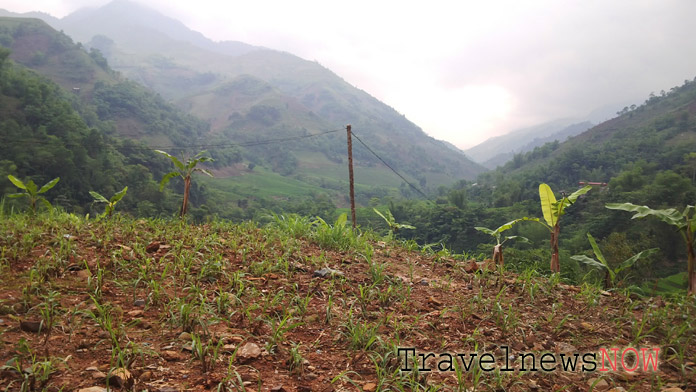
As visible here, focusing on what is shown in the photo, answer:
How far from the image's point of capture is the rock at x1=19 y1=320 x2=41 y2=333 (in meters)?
2.57

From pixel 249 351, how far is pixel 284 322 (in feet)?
1.10

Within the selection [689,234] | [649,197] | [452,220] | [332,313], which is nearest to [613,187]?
[649,197]

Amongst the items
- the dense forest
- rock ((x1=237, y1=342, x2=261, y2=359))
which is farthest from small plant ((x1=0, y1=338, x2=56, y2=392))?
the dense forest

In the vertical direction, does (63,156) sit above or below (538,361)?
above

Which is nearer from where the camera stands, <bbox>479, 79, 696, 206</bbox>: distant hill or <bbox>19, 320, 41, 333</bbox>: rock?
<bbox>19, 320, 41, 333</bbox>: rock

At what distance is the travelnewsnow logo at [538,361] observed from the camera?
2.77m

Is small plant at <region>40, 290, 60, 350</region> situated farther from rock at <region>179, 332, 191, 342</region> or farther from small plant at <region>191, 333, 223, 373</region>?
small plant at <region>191, 333, 223, 373</region>

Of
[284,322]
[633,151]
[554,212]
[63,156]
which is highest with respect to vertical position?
[633,151]

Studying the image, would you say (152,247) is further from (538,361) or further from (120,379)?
(538,361)

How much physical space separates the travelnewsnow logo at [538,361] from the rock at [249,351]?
3.49 ft

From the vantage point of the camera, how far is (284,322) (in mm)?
2873

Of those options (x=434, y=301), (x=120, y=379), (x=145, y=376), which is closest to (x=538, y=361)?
(x=434, y=301)

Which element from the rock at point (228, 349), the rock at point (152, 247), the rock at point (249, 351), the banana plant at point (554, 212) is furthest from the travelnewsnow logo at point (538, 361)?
the rock at point (152, 247)

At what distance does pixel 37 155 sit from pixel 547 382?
160ft
